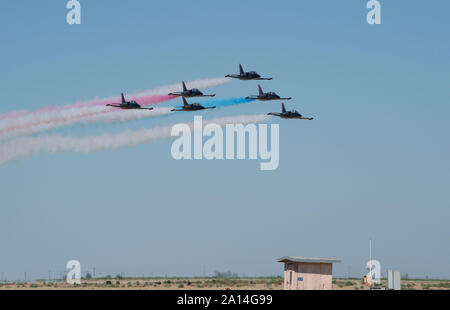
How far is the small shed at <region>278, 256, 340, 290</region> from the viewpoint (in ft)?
305

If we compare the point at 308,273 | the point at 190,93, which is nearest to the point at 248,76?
the point at 190,93

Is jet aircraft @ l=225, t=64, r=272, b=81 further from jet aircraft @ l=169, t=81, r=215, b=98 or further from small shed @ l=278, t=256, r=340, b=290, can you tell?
small shed @ l=278, t=256, r=340, b=290

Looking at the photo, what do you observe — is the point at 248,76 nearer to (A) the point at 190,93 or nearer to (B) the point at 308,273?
(A) the point at 190,93

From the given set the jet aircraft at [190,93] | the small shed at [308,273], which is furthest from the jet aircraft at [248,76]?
the small shed at [308,273]

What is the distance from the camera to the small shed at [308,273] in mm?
93062

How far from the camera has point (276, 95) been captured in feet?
479

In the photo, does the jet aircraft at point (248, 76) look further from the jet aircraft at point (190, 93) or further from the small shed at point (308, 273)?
the small shed at point (308, 273)

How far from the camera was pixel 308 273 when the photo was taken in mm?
93562
